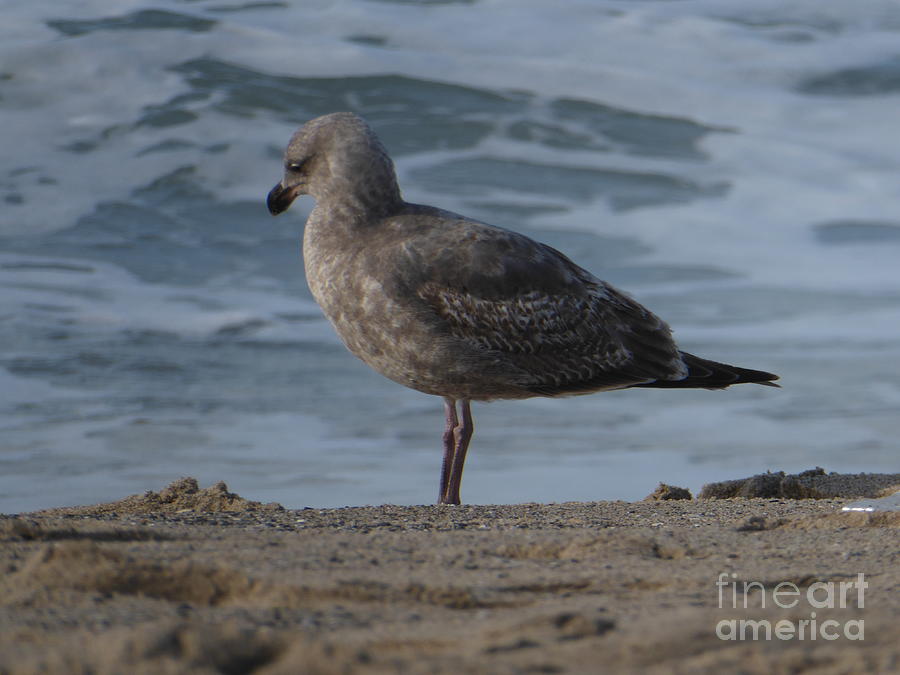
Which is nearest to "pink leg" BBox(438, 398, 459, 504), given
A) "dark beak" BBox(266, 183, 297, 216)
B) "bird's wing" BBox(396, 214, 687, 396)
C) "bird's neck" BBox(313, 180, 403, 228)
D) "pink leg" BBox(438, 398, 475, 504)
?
"pink leg" BBox(438, 398, 475, 504)

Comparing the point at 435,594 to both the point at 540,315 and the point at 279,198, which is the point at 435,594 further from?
the point at 279,198

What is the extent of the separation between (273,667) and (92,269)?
39.3 feet

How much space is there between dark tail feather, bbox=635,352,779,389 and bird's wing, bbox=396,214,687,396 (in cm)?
9

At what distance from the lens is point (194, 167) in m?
16.4

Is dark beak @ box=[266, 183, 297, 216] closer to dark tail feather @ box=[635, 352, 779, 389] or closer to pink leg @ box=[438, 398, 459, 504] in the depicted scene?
pink leg @ box=[438, 398, 459, 504]

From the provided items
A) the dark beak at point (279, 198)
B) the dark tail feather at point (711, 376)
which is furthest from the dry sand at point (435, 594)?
the dark beak at point (279, 198)

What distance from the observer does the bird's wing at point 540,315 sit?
549cm

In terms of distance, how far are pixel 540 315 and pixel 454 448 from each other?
0.83 m

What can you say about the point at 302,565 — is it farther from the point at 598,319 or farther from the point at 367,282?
the point at 598,319

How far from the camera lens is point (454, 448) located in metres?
5.96

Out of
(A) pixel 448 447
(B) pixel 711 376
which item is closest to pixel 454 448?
(A) pixel 448 447

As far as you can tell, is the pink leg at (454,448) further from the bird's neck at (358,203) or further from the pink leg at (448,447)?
the bird's neck at (358,203)

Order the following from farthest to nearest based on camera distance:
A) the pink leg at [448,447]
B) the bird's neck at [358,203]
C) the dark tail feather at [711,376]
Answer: the dark tail feather at [711,376] < the pink leg at [448,447] < the bird's neck at [358,203]

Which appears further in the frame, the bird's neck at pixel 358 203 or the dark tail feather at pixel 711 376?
the dark tail feather at pixel 711 376
